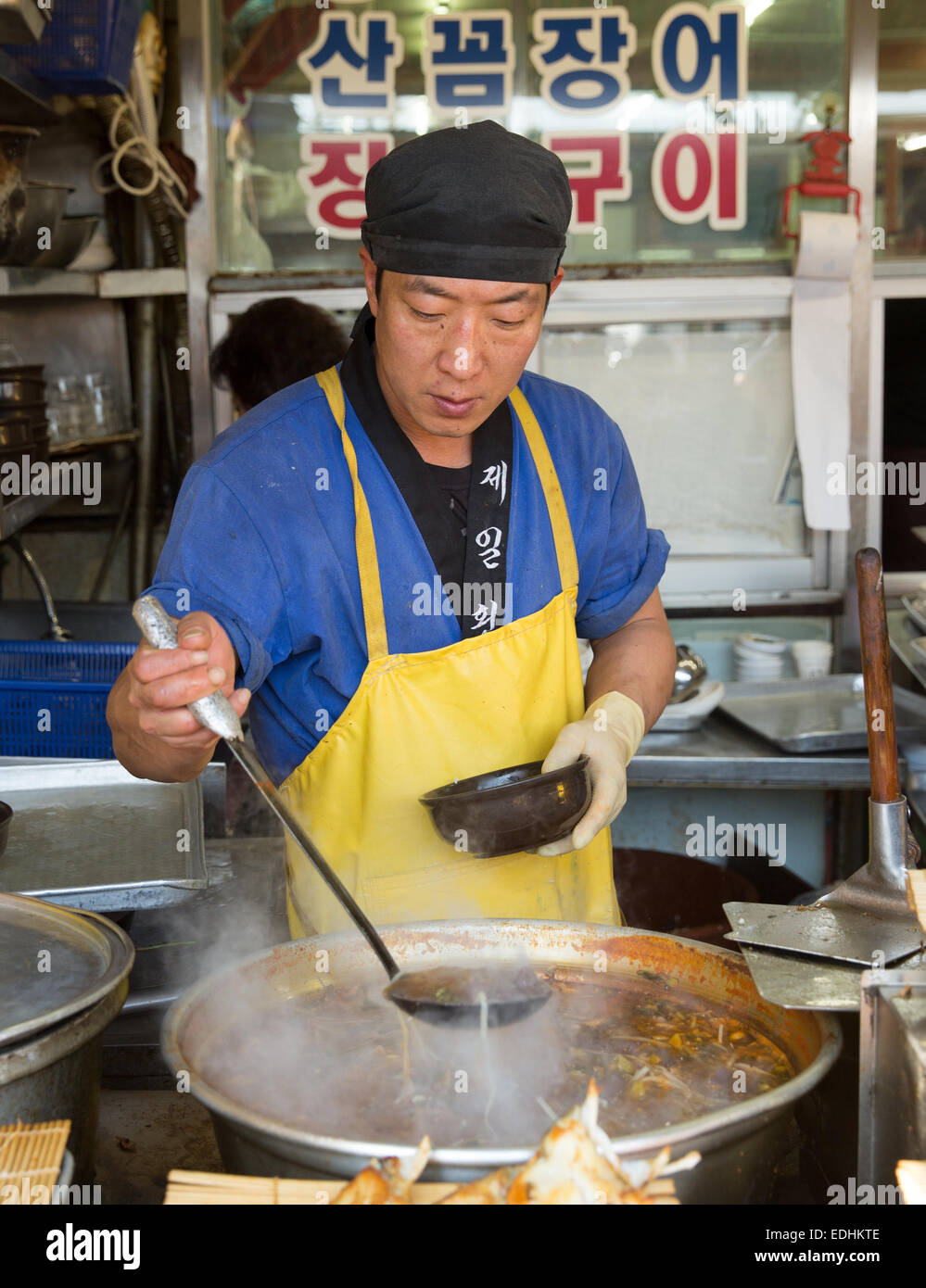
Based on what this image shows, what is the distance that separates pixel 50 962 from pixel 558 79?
11.9 feet

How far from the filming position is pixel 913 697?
343 cm

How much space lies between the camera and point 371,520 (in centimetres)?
187

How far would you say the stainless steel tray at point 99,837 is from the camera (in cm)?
199

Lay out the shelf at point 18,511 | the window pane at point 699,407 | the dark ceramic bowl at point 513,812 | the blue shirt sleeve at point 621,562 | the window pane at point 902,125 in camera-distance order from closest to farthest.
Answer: the dark ceramic bowl at point 513,812 → the blue shirt sleeve at point 621,562 → the shelf at point 18,511 → the window pane at point 902,125 → the window pane at point 699,407

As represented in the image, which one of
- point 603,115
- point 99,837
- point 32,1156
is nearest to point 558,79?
point 603,115

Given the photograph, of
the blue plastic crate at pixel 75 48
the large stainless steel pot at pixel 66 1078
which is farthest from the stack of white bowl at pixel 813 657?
the large stainless steel pot at pixel 66 1078

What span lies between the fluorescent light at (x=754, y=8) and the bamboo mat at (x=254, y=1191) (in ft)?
13.4

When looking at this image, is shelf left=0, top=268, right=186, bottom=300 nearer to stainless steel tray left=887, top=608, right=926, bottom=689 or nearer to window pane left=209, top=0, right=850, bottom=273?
window pane left=209, top=0, right=850, bottom=273

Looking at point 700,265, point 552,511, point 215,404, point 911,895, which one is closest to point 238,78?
point 215,404

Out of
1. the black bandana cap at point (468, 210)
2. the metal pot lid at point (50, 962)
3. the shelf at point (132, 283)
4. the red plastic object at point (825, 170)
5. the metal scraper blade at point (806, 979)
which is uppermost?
the red plastic object at point (825, 170)

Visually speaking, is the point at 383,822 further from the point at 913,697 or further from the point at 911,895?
the point at 913,697

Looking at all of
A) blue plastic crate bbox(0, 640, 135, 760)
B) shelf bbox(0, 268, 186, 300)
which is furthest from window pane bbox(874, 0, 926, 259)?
blue plastic crate bbox(0, 640, 135, 760)

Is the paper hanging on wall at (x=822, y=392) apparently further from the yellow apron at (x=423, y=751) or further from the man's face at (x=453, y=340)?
the man's face at (x=453, y=340)

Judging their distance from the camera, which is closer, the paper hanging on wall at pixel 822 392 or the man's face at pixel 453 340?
the man's face at pixel 453 340
